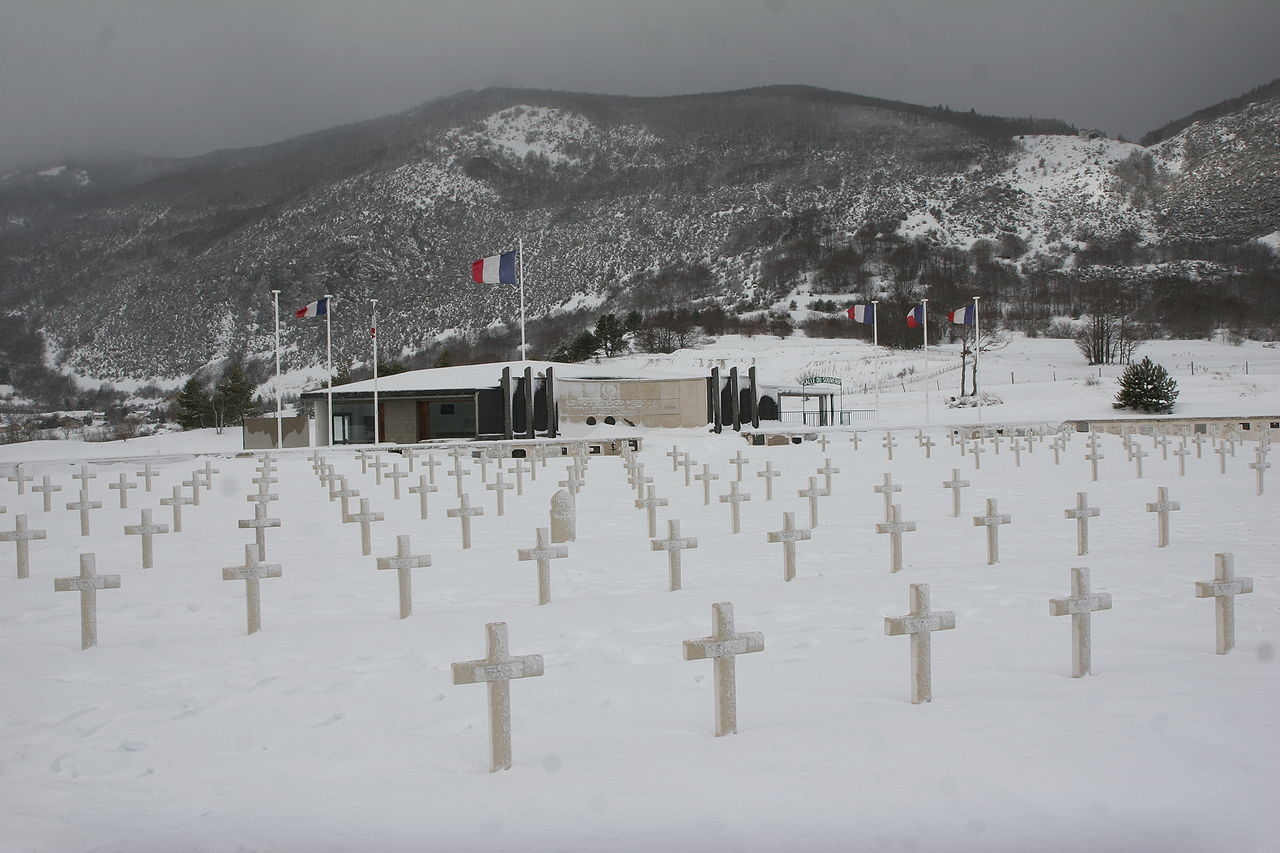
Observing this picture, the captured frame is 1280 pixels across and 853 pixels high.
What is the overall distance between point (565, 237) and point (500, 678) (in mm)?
178139

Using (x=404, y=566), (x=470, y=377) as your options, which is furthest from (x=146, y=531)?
(x=470, y=377)

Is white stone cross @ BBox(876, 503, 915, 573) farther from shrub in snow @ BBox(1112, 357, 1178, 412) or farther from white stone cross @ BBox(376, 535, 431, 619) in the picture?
shrub in snow @ BBox(1112, 357, 1178, 412)

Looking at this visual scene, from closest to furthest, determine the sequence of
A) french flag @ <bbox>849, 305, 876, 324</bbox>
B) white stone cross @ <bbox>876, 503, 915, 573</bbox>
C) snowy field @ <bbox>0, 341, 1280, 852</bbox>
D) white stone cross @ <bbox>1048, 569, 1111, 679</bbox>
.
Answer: snowy field @ <bbox>0, 341, 1280, 852</bbox> → white stone cross @ <bbox>1048, 569, 1111, 679</bbox> → white stone cross @ <bbox>876, 503, 915, 573</bbox> → french flag @ <bbox>849, 305, 876, 324</bbox>

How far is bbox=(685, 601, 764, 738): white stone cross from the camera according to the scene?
4770 millimetres

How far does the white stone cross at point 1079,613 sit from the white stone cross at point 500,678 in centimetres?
308

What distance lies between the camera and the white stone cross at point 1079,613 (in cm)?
564

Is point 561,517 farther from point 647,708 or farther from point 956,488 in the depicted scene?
point 647,708

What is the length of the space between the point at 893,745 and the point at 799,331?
356ft

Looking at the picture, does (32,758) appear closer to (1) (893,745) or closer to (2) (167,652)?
(2) (167,652)

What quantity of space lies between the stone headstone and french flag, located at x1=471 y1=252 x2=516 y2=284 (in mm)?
21072

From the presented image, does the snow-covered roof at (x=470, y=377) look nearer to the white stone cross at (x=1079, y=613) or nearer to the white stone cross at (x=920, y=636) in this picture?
the white stone cross at (x=1079, y=613)

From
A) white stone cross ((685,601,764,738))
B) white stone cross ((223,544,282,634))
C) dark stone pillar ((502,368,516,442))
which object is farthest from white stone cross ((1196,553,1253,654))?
dark stone pillar ((502,368,516,442))

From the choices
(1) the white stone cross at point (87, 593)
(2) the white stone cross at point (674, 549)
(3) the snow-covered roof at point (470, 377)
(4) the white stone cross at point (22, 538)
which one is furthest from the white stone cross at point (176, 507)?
(3) the snow-covered roof at point (470, 377)

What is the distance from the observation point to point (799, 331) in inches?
4373
